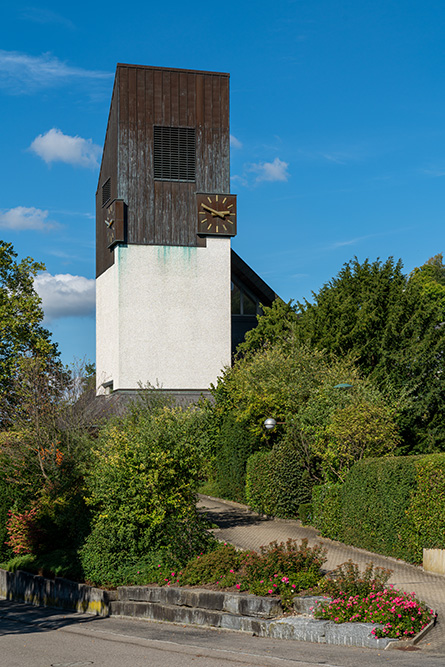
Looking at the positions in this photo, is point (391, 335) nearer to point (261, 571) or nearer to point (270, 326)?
point (270, 326)

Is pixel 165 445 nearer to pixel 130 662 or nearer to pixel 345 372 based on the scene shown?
pixel 130 662

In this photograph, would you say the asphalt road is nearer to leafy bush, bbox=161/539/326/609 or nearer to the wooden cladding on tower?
leafy bush, bbox=161/539/326/609

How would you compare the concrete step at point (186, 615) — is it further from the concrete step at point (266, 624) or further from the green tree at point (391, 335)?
the green tree at point (391, 335)

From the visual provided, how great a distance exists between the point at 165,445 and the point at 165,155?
29.4 meters

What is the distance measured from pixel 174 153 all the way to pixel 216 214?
13.7ft

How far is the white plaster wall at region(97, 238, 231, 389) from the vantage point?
148ft

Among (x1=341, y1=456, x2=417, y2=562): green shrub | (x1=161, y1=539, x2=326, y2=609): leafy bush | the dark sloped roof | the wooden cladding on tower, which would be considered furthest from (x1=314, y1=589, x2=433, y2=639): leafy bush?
the dark sloped roof

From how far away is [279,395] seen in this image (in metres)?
31.1

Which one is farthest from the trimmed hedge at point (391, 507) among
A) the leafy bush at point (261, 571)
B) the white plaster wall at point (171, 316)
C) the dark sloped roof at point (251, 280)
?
the dark sloped roof at point (251, 280)

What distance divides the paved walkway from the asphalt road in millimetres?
1198

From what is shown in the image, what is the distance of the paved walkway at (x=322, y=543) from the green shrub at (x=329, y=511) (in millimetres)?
264

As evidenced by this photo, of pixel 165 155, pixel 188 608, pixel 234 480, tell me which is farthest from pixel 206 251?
pixel 188 608

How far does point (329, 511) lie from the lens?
24.3m

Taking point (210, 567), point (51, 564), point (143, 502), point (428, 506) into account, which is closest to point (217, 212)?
point (51, 564)
